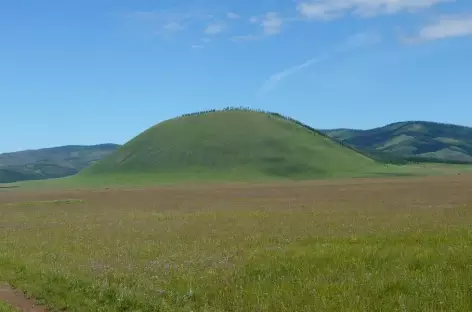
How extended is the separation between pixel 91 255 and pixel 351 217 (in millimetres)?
24516

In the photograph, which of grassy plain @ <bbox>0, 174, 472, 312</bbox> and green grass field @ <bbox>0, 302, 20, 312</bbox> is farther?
grassy plain @ <bbox>0, 174, 472, 312</bbox>

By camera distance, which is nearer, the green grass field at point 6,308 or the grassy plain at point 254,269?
the green grass field at point 6,308

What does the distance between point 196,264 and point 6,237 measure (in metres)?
22.2

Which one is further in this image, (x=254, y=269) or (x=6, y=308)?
(x=254, y=269)

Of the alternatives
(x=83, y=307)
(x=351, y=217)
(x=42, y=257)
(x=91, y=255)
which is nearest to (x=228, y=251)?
(x=91, y=255)

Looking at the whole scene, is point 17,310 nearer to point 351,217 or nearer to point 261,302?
point 261,302

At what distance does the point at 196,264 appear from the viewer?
24641mm

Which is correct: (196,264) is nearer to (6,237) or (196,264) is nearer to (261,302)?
(261,302)

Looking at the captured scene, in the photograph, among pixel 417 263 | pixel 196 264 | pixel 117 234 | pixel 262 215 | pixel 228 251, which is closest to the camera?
pixel 417 263

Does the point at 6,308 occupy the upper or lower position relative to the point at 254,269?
upper

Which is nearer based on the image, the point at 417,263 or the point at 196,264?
the point at 417,263

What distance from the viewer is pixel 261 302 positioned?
57.7 feet

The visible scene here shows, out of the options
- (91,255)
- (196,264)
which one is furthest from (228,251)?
(91,255)

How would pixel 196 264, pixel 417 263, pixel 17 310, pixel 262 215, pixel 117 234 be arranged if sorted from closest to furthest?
pixel 17 310 < pixel 417 263 < pixel 196 264 < pixel 117 234 < pixel 262 215
